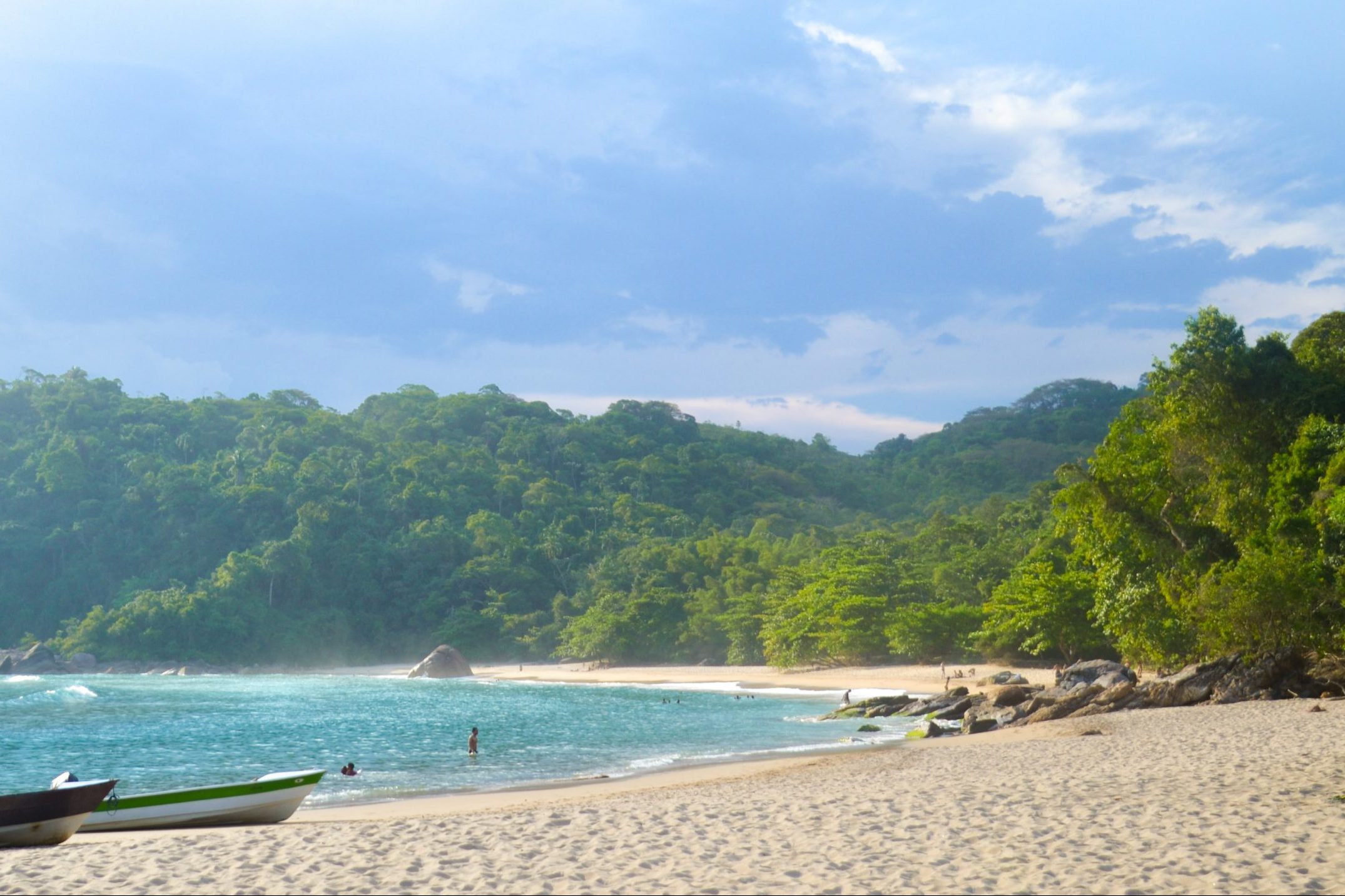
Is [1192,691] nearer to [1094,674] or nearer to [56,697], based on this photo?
[1094,674]

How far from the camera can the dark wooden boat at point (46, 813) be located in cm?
1054

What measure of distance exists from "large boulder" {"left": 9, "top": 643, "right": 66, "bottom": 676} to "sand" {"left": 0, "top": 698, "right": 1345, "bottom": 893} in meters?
76.4

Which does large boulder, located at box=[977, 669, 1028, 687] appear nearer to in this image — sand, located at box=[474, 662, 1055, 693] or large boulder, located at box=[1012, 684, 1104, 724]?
sand, located at box=[474, 662, 1055, 693]

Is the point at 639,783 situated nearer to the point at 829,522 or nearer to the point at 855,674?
the point at 855,674

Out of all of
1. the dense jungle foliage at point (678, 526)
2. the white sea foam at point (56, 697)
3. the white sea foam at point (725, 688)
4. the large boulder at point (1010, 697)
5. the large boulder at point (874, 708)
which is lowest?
the white sea foam at point (725, 688)

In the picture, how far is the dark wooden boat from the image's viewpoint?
10539mm

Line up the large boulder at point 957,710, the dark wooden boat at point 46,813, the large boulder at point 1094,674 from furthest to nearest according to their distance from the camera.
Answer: the large boulder at point 1094,674 < the large boulder at point 957,710 < the dark wooden boat at point 46,813

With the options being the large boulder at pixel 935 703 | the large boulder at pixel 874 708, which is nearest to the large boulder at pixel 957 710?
the large boulder at pixel 935 703

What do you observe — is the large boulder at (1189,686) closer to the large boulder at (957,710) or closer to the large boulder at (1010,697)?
the large boulder at (1010,697)

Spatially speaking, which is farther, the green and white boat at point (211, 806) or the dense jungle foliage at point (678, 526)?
the dense jungle foliage at point (678, 526)

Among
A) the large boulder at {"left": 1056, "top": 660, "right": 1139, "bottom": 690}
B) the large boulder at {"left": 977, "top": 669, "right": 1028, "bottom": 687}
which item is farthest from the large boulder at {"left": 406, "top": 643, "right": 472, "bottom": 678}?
the large boulder at {"left": 1056, "top": 660, "right": 1139, "bottom": 690}

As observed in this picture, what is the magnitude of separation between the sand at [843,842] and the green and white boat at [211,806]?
651 mm

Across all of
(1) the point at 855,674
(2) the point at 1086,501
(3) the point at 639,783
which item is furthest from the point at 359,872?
(1) the point at 855,674

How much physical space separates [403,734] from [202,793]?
15931mm
